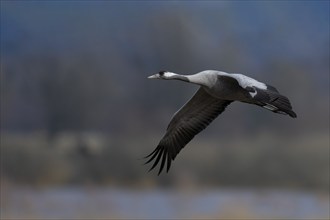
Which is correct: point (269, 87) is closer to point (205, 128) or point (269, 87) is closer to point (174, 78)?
point (174, 78)

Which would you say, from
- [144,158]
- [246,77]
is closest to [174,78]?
[246,77]

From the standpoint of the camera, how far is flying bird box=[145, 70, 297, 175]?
17.9 m

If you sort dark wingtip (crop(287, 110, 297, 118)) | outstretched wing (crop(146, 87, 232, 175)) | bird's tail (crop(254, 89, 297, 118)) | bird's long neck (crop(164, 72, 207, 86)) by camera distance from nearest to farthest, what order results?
dark wingtip (crop(287, 110, 297, 118)) → bird's tail (crop(254, 89, 297, 118)) → bird's long neck (crop(164, 72, 207, 86)) → outstretched wing (crop(146, 87, 232, 175))

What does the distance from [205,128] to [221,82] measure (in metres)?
3.16

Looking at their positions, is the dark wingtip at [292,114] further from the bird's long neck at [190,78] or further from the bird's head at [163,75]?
the bird's head at [163,75]

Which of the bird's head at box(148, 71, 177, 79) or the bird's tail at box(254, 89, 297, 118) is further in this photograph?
the bird's head at box(148, 71, 177, 79)

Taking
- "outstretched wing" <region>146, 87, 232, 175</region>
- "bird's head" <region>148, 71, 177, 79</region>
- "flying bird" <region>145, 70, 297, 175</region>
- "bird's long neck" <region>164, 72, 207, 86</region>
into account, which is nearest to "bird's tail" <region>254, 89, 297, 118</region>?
"flying bird" <region>145, 70, 297, 175</region>

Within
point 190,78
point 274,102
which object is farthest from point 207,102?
point 274,102

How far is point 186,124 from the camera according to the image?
22.2 meters

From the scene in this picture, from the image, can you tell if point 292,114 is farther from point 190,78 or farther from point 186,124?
point 186,124

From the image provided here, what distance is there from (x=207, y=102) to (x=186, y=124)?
2.97ft

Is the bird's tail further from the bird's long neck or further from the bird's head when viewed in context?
the bird's head

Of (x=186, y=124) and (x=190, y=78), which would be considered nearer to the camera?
(x=190, y=78)

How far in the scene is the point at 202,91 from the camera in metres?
21.6
